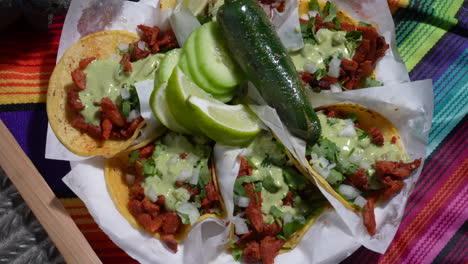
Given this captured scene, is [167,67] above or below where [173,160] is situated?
above

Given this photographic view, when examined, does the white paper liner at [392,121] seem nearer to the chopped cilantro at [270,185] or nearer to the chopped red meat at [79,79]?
the chopped cilantro at [270,185]

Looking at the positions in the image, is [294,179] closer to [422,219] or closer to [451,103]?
[422,219]

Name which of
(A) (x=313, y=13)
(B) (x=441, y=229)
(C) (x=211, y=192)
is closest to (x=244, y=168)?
(C) (x=211, y=192)

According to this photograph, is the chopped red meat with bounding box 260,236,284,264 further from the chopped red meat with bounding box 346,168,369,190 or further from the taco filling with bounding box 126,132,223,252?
the chopped red meat with bounding box 346,168,369,190

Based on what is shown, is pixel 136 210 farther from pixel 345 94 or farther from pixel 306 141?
pixel 345 94

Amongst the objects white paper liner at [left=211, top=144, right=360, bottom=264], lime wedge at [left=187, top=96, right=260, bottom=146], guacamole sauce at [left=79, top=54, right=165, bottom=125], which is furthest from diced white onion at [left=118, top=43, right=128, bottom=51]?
white paper liner at [left=211, top=144, right=360, bottom=264]
